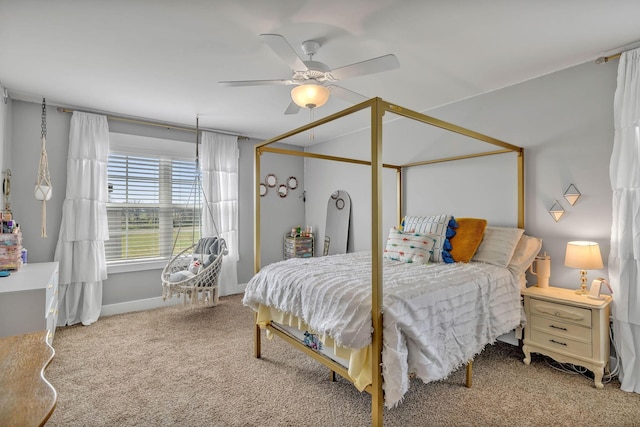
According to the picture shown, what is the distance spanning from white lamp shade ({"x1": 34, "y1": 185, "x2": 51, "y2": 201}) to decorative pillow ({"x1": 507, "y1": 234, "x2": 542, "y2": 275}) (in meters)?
4.57

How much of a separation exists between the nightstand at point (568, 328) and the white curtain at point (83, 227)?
441 cm

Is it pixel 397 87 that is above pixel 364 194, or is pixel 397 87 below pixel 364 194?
above

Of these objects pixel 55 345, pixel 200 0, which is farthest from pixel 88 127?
pixel 200 0

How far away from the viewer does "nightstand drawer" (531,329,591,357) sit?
7.40 ft

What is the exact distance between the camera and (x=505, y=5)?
1832mm

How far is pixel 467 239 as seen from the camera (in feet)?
9.30

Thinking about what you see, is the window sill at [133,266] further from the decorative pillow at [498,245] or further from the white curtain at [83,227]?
the decorative pillow at [498,245]

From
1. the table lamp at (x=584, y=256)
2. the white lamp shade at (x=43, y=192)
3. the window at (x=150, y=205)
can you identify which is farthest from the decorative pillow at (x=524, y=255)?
the white lamp shade at (x=43, y=192)

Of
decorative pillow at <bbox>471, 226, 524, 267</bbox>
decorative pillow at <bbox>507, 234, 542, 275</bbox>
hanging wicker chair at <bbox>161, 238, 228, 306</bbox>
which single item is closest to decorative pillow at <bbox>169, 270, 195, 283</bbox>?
hanging wicker chair at <bbox>161, 238, 228, 306</bbox>

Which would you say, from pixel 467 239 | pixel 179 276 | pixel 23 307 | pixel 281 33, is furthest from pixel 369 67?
pixel 179 276

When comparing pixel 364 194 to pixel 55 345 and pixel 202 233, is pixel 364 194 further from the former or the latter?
pixel 55 345

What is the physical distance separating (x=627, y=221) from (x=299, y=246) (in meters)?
3.85

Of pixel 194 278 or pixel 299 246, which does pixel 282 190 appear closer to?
pixel 299 246

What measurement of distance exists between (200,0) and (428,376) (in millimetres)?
2442
